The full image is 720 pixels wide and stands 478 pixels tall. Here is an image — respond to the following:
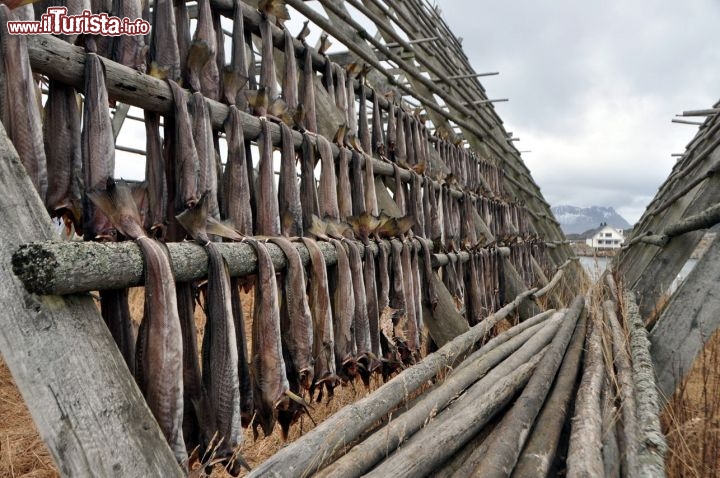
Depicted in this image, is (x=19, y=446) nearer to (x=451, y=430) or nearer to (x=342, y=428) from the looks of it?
(x=342, y=428)

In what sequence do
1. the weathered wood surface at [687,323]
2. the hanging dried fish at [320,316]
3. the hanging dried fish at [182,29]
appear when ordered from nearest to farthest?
1. the hanging dried fish at [182,29]
2. the hanging dried fish at [320,316]
3. the weathered wood surface at [687,323]

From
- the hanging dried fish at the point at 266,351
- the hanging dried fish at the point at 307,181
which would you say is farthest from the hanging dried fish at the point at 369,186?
the hanging dried fish at the point at 266,351

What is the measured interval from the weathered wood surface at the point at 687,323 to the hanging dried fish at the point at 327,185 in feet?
5.50

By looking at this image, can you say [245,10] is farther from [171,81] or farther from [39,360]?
[39,360]

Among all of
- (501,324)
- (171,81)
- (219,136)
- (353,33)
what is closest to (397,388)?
(219,136)

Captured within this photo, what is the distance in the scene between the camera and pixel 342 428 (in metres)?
1.93

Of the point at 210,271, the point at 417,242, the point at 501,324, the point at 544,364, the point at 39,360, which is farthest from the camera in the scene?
the point at 501,324

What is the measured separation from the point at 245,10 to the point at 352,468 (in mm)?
1906

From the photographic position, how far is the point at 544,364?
270 centimetres

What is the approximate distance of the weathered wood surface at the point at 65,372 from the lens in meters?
1.07

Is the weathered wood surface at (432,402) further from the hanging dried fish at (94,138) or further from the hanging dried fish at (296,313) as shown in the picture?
the hanging dried fish at (94,138)

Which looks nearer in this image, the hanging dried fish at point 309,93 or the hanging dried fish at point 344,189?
the hanging dried fish at point 309,93

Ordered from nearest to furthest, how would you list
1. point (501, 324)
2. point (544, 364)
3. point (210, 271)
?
1. point (210, 271)
2. point (544, 364)
3. point (501, 324)

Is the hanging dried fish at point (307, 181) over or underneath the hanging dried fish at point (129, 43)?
underneath
